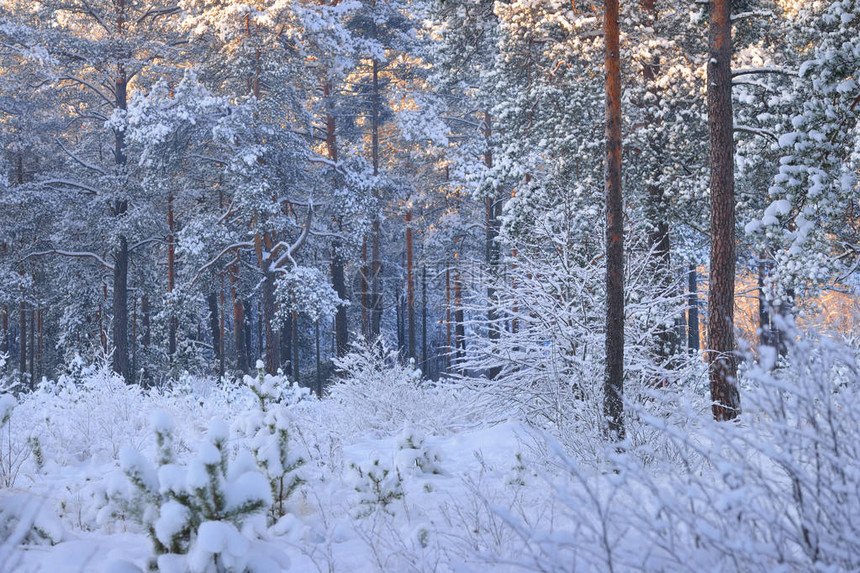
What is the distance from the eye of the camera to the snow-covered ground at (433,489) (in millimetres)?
2420

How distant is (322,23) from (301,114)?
3.15m

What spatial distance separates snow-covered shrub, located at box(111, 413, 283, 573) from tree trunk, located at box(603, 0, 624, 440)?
15.4ft

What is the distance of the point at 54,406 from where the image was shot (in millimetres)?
9578

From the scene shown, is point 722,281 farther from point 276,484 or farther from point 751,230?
point 276,484

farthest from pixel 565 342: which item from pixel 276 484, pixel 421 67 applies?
pixel 421 67

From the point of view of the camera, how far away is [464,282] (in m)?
8.91

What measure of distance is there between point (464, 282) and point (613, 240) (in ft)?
7.59

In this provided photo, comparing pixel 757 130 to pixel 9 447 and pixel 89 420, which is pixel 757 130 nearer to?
pixel 89 420

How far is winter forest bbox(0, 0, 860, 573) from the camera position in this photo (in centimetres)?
303

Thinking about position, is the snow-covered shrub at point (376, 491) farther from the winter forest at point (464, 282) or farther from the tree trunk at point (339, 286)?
the tree trunk at point (339, 286)

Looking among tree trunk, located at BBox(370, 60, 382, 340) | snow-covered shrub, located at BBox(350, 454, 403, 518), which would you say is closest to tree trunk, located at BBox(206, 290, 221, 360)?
tree trunk, located at BBox(370, 60, 382, 340)

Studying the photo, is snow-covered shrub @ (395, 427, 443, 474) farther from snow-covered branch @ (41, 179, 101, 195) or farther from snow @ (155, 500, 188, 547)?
snow-covered branch @ (41, 179, 101, 195)

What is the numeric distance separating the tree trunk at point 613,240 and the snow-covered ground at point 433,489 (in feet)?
1.68

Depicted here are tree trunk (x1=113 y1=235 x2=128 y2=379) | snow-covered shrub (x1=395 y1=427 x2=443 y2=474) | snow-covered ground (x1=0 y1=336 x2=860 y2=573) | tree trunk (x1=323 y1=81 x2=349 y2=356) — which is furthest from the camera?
tree trunk (x1=323 y1=81 x2=349 y2=356)
